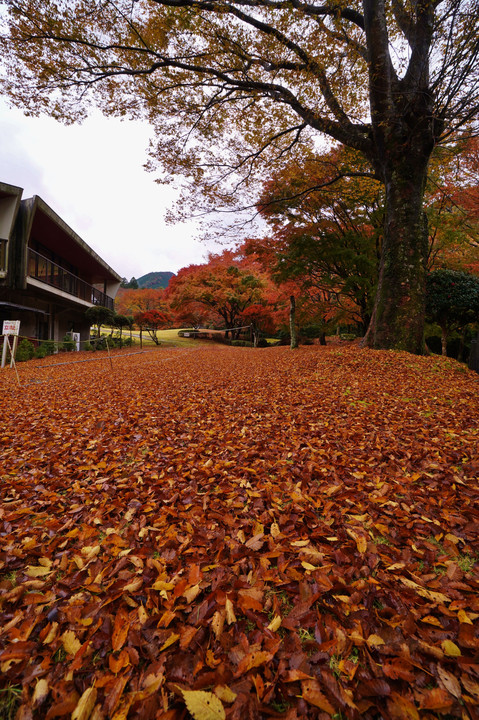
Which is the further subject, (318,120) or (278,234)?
(278,234)

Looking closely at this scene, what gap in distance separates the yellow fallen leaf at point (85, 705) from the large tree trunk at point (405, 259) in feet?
24.4

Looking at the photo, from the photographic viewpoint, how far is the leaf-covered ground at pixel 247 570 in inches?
38.0

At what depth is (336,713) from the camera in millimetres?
899

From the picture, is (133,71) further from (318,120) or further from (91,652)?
(91,652)

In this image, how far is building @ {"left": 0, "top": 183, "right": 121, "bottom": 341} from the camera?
36.4ft

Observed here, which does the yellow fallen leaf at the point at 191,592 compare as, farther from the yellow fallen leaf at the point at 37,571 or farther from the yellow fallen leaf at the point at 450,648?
the yellow fallen leaf at the point at 450,648

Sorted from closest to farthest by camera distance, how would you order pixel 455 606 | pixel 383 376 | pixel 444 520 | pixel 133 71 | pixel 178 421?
pixel 455 606 → pixel 444 520 → pixel 178 421 → pixel 383 376 → pixel 133 71

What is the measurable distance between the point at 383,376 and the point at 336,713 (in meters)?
5.03

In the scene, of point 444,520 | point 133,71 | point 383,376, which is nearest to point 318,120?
point 133,71

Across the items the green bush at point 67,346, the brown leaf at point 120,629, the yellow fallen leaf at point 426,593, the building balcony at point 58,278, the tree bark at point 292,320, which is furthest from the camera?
the green bush at point 67,346

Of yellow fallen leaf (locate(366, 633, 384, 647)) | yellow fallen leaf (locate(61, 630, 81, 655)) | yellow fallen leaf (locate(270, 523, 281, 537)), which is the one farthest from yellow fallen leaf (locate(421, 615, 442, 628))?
yellow fallen leaf (locate(61, 630, 81, 655))

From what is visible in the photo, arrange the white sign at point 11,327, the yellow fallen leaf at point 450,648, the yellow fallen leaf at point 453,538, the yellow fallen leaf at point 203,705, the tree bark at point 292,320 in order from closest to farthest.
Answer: the yellow fallen leaf at point 203,705, the yellow fallen leaf at point 450,648, the yellow fallen leaf at point 453,538, the white sign at point 11,327, the tree bark at point 292,320

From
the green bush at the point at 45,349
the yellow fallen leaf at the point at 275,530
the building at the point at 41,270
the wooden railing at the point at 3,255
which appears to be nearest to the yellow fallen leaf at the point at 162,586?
the yellow fallen leaf at the point at 275,530

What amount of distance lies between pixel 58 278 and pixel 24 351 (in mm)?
4970
